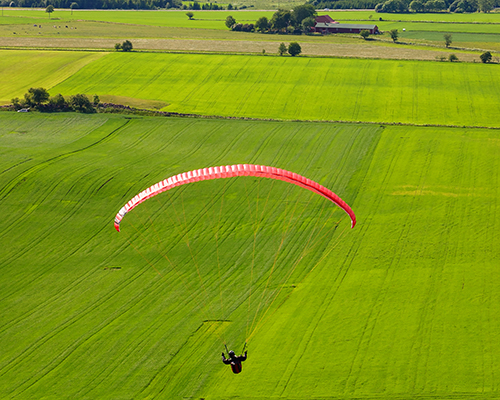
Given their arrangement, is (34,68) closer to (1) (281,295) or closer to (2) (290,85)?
(2) (290,85)

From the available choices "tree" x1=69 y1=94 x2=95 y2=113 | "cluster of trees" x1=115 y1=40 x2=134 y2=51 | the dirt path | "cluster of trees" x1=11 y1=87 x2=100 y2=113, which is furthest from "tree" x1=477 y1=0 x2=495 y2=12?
"tree" x1=69 y1=94 x2=95 y2=113

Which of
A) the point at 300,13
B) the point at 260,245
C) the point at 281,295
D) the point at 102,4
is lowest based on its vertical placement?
the point at 281,295

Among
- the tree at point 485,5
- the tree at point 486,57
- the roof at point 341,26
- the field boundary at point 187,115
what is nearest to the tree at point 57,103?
the field boundary at point 187,115

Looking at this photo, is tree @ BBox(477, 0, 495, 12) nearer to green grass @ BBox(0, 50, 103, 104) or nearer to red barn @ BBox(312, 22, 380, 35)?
red barn @ BBox(312, 22, 380, 35)

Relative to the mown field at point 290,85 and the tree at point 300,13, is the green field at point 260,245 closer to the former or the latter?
the mown field at point 290,85

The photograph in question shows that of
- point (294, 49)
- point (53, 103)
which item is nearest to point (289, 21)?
point (294, 49)

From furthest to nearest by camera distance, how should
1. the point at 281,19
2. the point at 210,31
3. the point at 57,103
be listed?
the point at 210,31 → the point at 281,19 → the point at 57,103
